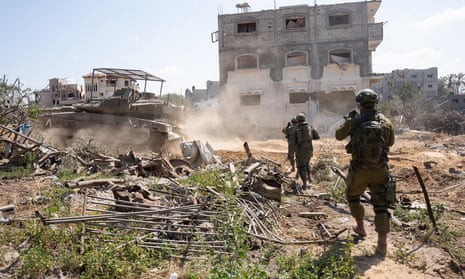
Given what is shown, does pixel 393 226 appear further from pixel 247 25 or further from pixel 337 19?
pixel 247 25

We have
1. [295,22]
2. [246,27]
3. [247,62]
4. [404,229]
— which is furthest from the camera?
[247,62]

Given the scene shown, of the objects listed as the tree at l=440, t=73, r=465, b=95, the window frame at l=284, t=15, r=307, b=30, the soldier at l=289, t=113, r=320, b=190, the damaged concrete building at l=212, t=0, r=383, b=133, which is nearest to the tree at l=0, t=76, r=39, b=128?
the soldier at l=289, t=113, r=320, b=190

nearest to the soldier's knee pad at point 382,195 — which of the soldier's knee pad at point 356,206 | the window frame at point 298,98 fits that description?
the soldier's knee pad at point 356,206

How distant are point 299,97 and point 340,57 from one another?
3.86 m

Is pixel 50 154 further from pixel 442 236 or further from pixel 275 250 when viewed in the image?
pixel 442 236

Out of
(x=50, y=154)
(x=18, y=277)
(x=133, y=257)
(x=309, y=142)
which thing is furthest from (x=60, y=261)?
(x=50, y=154)

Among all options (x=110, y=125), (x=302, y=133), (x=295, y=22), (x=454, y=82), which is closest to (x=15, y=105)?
(x=110, y=125)

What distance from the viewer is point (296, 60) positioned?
2830 centimetres

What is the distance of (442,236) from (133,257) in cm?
369

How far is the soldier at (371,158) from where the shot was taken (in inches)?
176

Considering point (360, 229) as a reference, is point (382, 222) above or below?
above

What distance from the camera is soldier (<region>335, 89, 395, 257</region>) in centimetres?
448

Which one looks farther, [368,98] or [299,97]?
[299,97]

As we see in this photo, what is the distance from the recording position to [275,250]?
15.1ft
